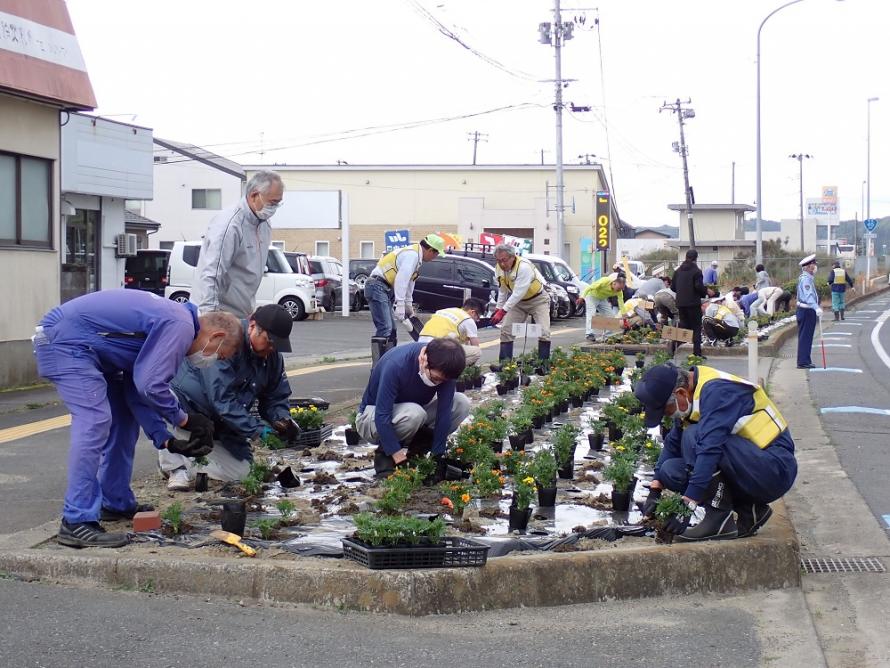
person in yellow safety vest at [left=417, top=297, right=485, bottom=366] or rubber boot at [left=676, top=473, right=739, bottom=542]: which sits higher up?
person in yellow safety vest at [left=417, top=297, right=485, bottom=366]

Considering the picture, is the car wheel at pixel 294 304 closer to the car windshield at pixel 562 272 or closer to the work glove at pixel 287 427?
the car windshield at pixel 562 272

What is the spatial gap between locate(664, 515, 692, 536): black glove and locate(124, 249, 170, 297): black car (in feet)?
81.1

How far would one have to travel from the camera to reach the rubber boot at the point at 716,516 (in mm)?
5934

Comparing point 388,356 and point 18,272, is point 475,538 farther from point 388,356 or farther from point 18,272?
point 18,272

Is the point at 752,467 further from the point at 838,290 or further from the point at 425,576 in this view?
the point at 838,290

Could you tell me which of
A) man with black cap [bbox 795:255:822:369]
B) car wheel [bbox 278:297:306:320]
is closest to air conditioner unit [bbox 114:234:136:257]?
car wheel [bbox 278:297:306:320]

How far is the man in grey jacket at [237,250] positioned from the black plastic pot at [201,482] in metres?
1.30

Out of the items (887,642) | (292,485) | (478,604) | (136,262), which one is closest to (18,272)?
(292,485)

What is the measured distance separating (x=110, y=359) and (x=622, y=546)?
9.42 feet

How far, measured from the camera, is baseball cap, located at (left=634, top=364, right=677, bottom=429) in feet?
19.1

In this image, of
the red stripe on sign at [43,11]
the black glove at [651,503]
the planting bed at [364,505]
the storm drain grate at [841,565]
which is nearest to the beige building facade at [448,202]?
the red stripe on sign at [43,11]

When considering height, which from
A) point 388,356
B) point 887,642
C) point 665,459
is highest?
point 388,356

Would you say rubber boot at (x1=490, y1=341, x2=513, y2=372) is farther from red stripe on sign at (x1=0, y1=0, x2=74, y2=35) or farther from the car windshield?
the car windshield

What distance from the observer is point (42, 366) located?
567 cm
